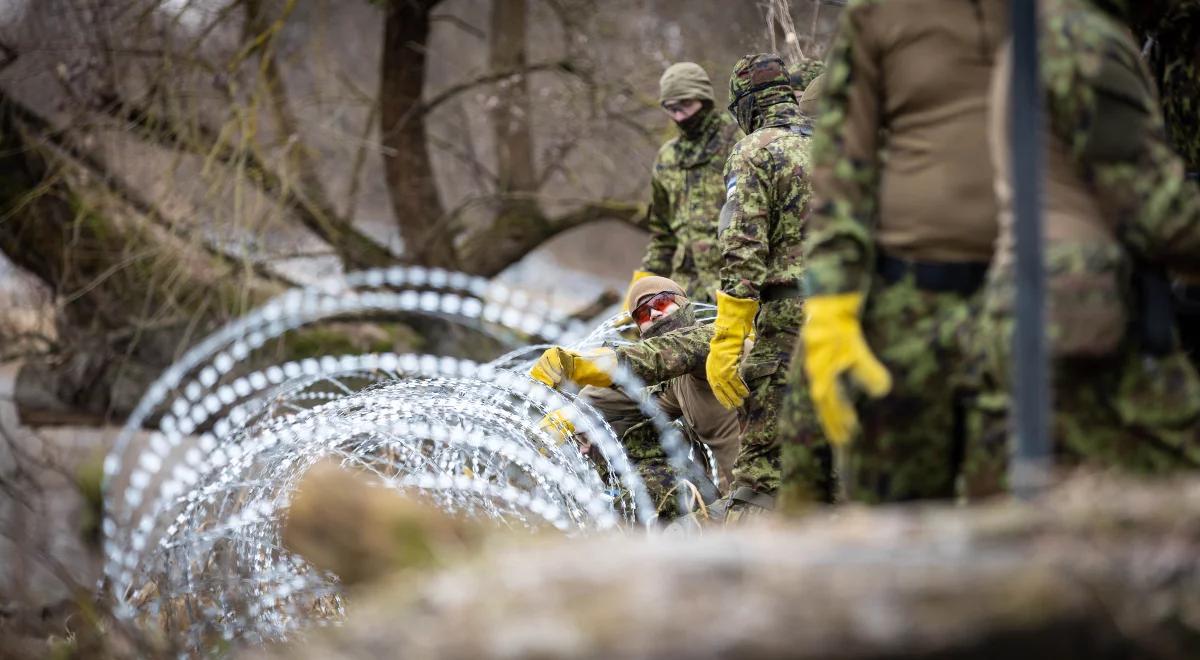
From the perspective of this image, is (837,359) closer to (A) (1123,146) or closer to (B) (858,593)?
(A) (1123,146)

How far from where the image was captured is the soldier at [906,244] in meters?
2.76

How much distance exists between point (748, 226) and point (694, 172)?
1655mm

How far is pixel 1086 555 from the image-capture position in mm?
1937

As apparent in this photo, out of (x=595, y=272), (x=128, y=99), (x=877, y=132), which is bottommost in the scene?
(x=595, y=272)

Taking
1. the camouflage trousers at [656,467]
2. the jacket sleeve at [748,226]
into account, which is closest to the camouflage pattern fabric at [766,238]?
the jacket sleeve at [748,226]

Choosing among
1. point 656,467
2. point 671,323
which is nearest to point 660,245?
point 671,323

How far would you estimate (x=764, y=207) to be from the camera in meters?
5.35

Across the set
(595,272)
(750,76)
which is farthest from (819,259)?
(595,272)

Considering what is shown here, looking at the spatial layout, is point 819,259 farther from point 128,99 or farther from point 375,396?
point 128,99

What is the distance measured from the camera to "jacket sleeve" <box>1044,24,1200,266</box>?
2549 millimetres

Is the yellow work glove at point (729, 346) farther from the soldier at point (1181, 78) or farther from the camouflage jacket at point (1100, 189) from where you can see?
the camouflage jacket at point (1100, 189)

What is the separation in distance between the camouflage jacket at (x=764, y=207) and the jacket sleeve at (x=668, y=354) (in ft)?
1.57

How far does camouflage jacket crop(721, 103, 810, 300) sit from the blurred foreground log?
3.28 metres

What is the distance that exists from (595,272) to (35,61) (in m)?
10.4
